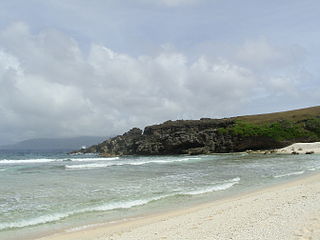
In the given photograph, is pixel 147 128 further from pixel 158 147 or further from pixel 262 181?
pixel 262 181

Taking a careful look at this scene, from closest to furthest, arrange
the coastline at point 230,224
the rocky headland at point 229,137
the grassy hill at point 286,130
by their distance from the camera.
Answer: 1. the coastline at point 230,224
2. the grassy hill at point 286,130
3. the rocky headland at point 229,137

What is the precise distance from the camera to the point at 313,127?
80.4m

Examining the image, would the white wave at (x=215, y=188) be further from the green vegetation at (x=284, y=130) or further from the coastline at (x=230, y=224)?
the green vegetation at (x=284, y=130)

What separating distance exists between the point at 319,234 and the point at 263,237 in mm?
1393

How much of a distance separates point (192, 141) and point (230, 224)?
7274 centimetres

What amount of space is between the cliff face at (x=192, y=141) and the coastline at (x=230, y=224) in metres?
66.8

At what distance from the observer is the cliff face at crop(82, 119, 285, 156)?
79.8 meters

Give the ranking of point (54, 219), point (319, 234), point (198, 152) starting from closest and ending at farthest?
1. point (319, 234)
2. point (54, 219)
3. point (198, 152)

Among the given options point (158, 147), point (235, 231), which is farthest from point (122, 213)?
point (158, 147)

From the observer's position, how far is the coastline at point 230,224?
905 cm

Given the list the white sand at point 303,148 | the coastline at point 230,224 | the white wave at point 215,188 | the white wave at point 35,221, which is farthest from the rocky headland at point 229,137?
the white wave at point 35,221

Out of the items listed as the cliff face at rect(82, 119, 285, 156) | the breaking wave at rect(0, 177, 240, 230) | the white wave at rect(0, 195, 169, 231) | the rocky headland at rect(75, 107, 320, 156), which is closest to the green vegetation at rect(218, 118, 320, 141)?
the rocky headland at rect(75, 107, 320, 156)

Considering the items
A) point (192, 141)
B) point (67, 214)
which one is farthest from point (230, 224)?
point (192, 141)

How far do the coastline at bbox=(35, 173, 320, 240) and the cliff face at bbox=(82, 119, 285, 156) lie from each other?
66.8m
